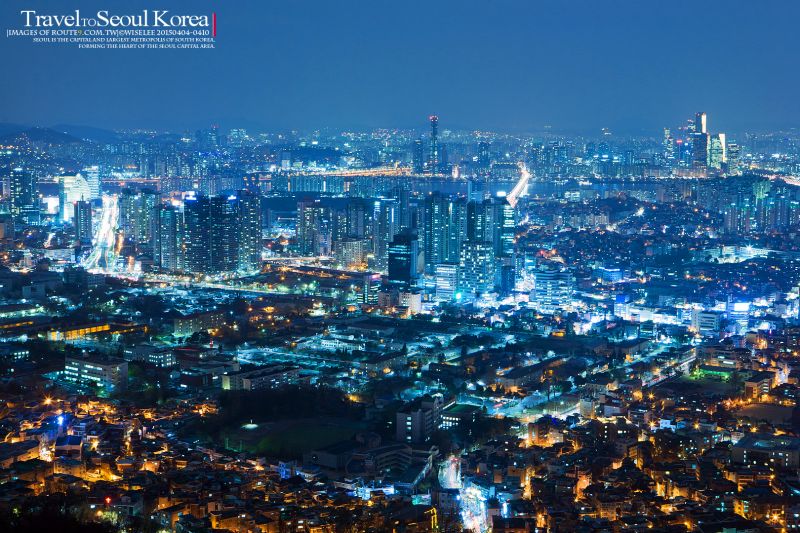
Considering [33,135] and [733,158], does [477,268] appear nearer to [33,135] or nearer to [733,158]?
[33,135]

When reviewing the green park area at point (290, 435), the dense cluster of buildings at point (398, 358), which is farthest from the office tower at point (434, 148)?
the green park area at point (290, 435)

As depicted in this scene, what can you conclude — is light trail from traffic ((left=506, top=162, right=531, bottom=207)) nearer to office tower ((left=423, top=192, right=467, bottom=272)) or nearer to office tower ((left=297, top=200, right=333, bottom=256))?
office tower ((left=297, top=200, right=333, bottom=256))

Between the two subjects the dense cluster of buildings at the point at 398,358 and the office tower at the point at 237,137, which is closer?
the dense cluster of buildings at the point at 398,358

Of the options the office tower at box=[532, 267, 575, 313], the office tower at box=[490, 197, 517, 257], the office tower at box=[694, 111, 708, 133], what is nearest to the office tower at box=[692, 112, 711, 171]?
the office tower at box=[694, 111, 708, 133]

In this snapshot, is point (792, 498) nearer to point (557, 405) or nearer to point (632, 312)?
point (557, 405)

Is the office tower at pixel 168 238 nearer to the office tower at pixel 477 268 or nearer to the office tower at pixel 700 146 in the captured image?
the office tower at pixel 477 268

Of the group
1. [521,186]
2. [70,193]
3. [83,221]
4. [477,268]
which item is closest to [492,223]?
[477,268]
